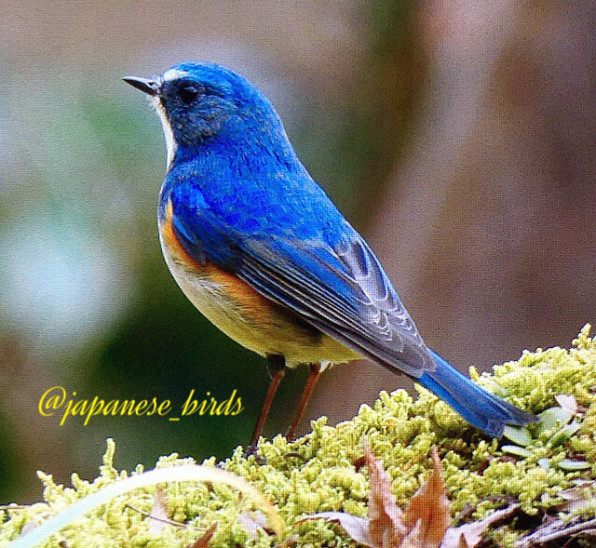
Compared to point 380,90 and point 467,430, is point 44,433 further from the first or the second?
point 380,90

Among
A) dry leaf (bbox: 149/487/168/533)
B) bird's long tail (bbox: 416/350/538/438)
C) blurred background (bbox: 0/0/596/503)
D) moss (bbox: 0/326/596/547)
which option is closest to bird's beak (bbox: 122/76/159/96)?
blurred background (bbox: 0/0/596/503)

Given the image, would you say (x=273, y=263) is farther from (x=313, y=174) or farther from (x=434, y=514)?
(x=313, y=174)

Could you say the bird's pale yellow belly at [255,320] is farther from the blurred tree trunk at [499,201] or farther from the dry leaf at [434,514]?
the blurred tree trunk at [499,201]

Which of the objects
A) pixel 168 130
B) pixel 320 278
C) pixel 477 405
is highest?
pixel 168 130

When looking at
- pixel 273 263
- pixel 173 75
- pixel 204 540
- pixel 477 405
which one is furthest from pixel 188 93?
pixel 204 540

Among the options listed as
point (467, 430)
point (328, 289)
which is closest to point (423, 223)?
point (328, 289)

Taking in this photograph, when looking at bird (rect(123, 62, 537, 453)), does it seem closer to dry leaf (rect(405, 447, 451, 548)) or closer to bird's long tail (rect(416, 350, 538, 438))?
bird's long tail (rect(416, 350, 538, 438))
